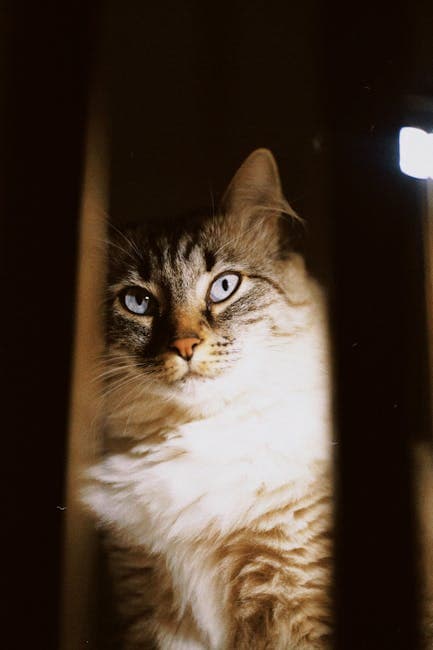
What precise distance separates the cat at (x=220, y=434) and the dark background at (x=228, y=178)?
0.04 meters

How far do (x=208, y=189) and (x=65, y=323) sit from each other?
29 cm

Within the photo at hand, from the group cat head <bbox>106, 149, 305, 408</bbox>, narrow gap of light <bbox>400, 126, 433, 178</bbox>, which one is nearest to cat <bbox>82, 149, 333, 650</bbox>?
cat head <bbox>106, 149, 305, 408</bbox>

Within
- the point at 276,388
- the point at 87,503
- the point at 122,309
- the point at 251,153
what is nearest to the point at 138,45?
the point at 251,153

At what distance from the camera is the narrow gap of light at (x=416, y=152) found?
936mm

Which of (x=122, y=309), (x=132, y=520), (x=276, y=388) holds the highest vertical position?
(x=122, y=309)

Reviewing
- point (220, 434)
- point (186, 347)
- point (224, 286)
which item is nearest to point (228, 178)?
point (224, 286)

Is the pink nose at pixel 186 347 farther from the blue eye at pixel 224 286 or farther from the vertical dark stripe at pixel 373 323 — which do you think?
the vertical dark stripe at pixel 373 323

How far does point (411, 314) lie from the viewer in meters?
0.90

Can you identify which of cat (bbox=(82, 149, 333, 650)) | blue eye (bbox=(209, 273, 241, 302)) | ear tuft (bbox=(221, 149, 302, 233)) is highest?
ear tuft (bbox=(221, 149, 302, 233))

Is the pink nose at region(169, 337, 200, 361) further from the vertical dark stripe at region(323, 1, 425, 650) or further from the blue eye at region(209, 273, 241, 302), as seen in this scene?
the vertical dark stripe at region(323, 1, 425, 650)

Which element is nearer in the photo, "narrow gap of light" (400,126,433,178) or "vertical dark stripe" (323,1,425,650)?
"vertical dark stripe" (323,1,425,650)

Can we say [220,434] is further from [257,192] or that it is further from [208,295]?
[257,192]

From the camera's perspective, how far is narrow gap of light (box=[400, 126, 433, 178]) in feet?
3.07

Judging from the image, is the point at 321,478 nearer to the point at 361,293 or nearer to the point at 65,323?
the point at 361,293
